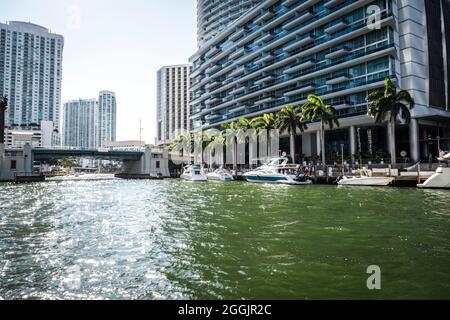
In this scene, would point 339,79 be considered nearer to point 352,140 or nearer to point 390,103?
point 352,140

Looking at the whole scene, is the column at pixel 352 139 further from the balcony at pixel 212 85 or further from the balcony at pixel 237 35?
the balcony at pixel 212 85

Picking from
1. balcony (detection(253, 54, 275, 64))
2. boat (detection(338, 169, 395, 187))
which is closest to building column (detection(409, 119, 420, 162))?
boat (detection(338, 169, 395, 187))

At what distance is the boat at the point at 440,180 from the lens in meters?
35.1

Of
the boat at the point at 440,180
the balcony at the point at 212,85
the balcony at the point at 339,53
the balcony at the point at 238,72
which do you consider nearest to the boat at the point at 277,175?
the boat at the point at 440,180

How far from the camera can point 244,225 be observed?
587 inches

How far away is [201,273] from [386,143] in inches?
2733

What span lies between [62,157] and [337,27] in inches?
3329

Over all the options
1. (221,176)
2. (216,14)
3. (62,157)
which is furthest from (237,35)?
(62,157)

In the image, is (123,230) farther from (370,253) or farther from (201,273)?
(370,253)

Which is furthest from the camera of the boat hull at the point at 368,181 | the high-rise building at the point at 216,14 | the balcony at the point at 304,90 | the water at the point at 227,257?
the high-rise building at the point at 216,14

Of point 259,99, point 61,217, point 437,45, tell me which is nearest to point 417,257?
point 61,217

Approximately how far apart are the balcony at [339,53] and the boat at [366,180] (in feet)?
114

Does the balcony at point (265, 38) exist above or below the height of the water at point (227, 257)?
above
